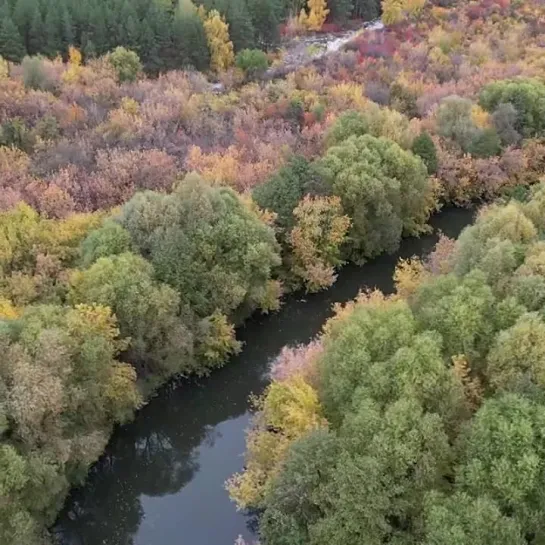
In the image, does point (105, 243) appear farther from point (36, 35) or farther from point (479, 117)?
point (36, 35)

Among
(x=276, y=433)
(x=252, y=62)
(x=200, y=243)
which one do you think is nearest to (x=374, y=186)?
(x=200, y=243)

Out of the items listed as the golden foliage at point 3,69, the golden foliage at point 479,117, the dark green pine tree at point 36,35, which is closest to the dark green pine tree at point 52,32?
the dark green pine tree at point 36,35

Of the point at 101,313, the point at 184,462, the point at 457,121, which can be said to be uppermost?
the point at 101,313

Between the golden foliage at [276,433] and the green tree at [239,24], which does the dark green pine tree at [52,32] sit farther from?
the golden foliage at [276,433]

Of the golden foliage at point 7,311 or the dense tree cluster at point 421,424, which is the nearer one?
the dense tree cluster at point 421,424

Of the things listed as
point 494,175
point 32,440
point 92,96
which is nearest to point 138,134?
point 92,96
